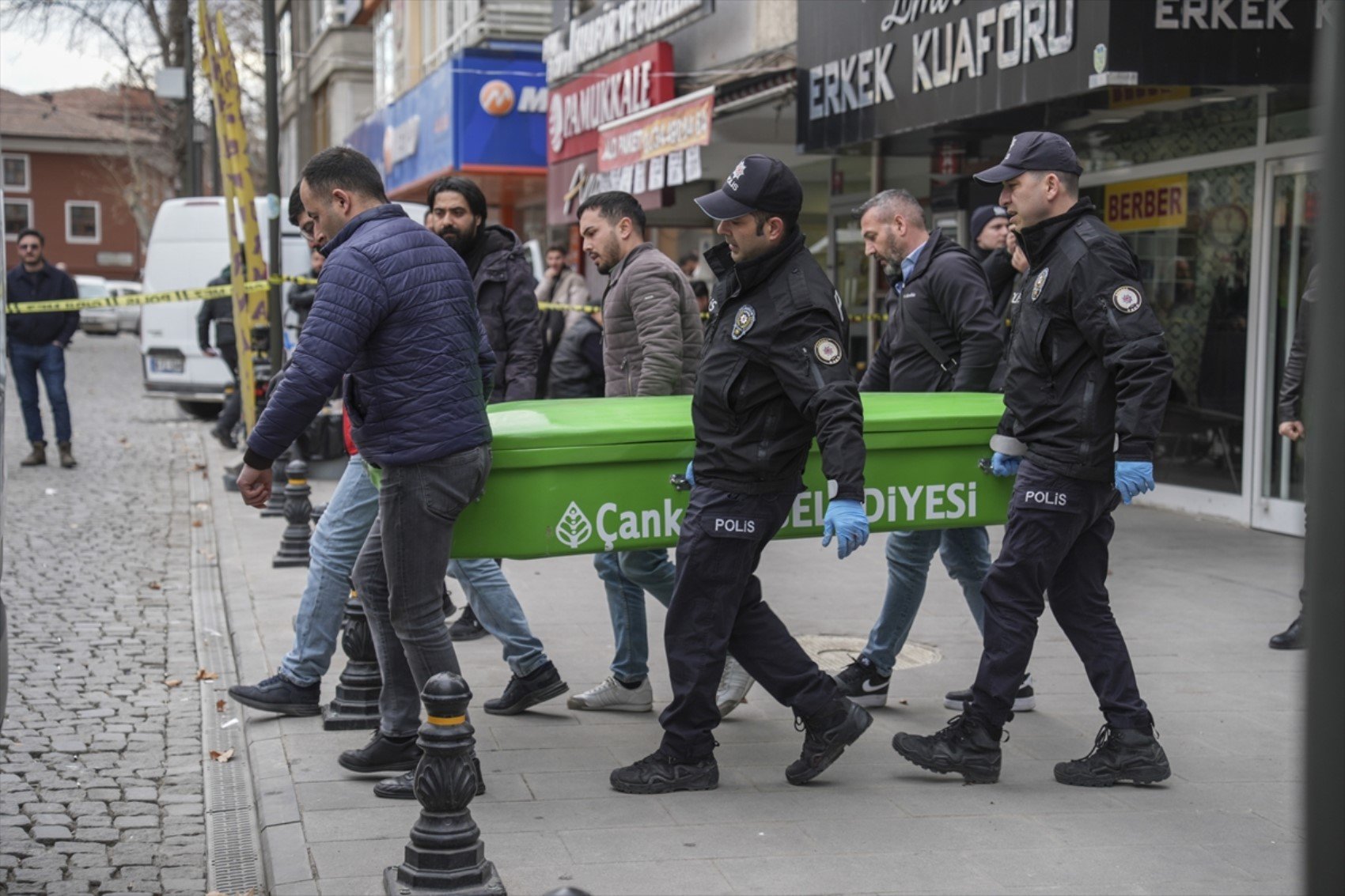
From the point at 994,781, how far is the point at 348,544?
243cm

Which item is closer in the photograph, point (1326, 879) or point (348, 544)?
point (1326, 879)

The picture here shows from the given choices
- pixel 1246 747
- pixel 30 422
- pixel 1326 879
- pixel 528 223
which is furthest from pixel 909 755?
pixel 528 223

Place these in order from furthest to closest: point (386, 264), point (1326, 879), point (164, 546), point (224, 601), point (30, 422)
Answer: point (30, 422), point (164, 546), point (224, 601), point (386, 264), point (1326, 879)

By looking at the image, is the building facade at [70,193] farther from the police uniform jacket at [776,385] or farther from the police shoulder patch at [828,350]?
the police shoulder patch at [828,350]

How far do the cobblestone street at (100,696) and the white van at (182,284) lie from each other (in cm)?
467

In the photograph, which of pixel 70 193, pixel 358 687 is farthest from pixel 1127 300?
pixel 70 193

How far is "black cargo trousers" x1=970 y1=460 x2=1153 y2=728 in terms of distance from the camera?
501cm

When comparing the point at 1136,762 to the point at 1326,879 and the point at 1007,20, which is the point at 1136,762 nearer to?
the point at 1326,879

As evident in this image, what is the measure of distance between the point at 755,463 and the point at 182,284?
49.5 ft

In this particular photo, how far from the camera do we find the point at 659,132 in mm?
15492

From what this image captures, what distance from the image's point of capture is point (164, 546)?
35.4ft

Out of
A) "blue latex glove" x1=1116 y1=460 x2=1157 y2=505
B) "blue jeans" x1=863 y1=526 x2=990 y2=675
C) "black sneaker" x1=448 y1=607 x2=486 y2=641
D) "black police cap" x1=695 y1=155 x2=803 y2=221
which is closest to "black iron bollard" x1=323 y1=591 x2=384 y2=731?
"black sneaker" x1=448 y1=607 x2=486 y2=641

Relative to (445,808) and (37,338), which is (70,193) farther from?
(445,808)

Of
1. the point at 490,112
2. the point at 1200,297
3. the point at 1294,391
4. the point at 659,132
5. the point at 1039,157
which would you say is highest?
the point at 490,112
